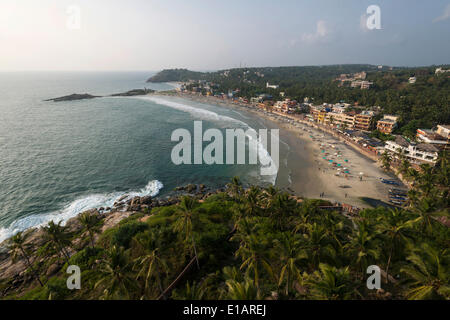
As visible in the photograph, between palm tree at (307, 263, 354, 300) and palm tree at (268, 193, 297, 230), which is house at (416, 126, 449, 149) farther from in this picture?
palm tree at (307, 263, 354, 300)

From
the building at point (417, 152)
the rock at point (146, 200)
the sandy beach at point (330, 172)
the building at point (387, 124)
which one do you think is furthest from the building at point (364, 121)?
the rock at point (146, 200)

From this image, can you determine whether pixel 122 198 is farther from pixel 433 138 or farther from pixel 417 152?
pixel 433 138

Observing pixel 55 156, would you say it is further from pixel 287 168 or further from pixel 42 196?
pixel 287 168

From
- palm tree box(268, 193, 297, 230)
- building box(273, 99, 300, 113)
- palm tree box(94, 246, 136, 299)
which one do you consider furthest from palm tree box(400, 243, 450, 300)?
building box(273, 99, 300, 113)

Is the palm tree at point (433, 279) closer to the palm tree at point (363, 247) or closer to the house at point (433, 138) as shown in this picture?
the palm tree at point (363, 247)
